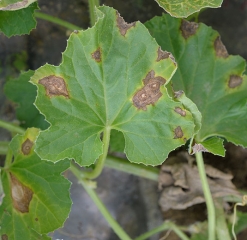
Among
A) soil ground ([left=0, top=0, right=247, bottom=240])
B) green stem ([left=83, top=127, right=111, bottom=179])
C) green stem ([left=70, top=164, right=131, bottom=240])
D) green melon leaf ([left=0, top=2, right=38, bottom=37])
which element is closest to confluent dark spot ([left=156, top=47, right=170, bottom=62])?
green stem ([left=83, top=127, right=111, bottom=179])

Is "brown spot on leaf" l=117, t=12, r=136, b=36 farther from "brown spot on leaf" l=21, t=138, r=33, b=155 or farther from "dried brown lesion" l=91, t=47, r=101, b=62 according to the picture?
"brown spot on leaf" l=21, t=138, r=33, b=155

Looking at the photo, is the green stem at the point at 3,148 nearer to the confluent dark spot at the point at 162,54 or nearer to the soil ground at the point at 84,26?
the soil ground at the point at 84,26

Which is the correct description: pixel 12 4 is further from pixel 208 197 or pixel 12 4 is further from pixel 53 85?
pixel 208 197

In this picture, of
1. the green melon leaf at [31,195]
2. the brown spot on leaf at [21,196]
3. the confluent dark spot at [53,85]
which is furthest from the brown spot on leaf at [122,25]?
the brown spot on leaf at [21,196]

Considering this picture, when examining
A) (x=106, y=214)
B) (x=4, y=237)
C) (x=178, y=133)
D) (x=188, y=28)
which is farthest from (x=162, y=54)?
(x=4, y=237)

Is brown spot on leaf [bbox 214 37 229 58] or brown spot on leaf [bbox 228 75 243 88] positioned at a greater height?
brown spot on leaf [bbox 214 37 229 58]

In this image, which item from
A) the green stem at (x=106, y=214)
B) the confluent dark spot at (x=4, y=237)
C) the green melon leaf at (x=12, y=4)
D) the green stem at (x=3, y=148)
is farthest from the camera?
the green stem at (x=3, y=148)

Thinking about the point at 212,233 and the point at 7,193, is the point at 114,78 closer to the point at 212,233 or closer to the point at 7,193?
the point at 7,193
